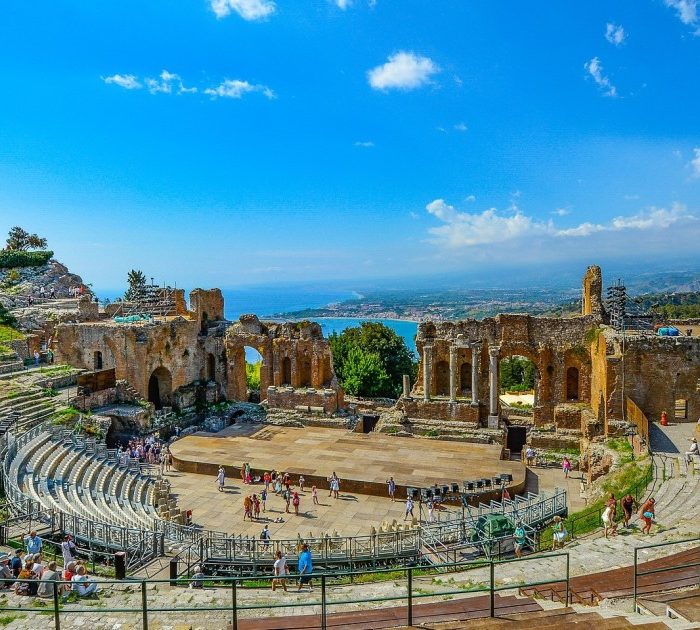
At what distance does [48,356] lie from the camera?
115 feet

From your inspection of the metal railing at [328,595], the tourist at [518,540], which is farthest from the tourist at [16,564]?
the tourist at [518,540]

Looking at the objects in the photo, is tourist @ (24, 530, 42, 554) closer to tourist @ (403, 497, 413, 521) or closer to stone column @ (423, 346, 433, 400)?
A: tourist @ (403, 497, 413, 521)

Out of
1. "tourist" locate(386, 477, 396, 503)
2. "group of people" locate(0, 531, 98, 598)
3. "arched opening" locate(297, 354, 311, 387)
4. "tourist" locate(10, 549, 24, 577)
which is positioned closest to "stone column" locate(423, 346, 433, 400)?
"arched opening" locate(297, 354, 311, 387)

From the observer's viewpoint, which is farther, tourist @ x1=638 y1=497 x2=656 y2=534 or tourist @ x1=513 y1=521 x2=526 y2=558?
tourist @ x1=513 y1=521 x2=526 y2=558

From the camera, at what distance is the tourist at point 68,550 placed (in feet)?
46.1

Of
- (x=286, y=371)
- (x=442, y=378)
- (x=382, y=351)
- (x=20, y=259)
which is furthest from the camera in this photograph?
(x=20, y=259)

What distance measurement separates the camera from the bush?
2354 inches

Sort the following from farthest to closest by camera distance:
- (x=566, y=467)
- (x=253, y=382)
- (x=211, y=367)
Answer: (x=253, y=382), (x=211, y=367), (x=566, y=467)

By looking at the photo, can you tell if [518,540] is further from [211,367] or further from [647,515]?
[211,367]

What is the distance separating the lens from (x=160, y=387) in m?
36.3

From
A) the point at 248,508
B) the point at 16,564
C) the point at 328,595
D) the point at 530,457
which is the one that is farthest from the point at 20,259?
the point at 328,595

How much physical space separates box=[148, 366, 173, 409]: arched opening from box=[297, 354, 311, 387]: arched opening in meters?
8.24

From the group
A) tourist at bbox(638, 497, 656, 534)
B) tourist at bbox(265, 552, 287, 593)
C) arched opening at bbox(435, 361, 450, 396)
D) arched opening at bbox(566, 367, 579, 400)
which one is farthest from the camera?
arched opening at bbox(435, 361, 450, 396)

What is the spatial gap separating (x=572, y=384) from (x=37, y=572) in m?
27.4
